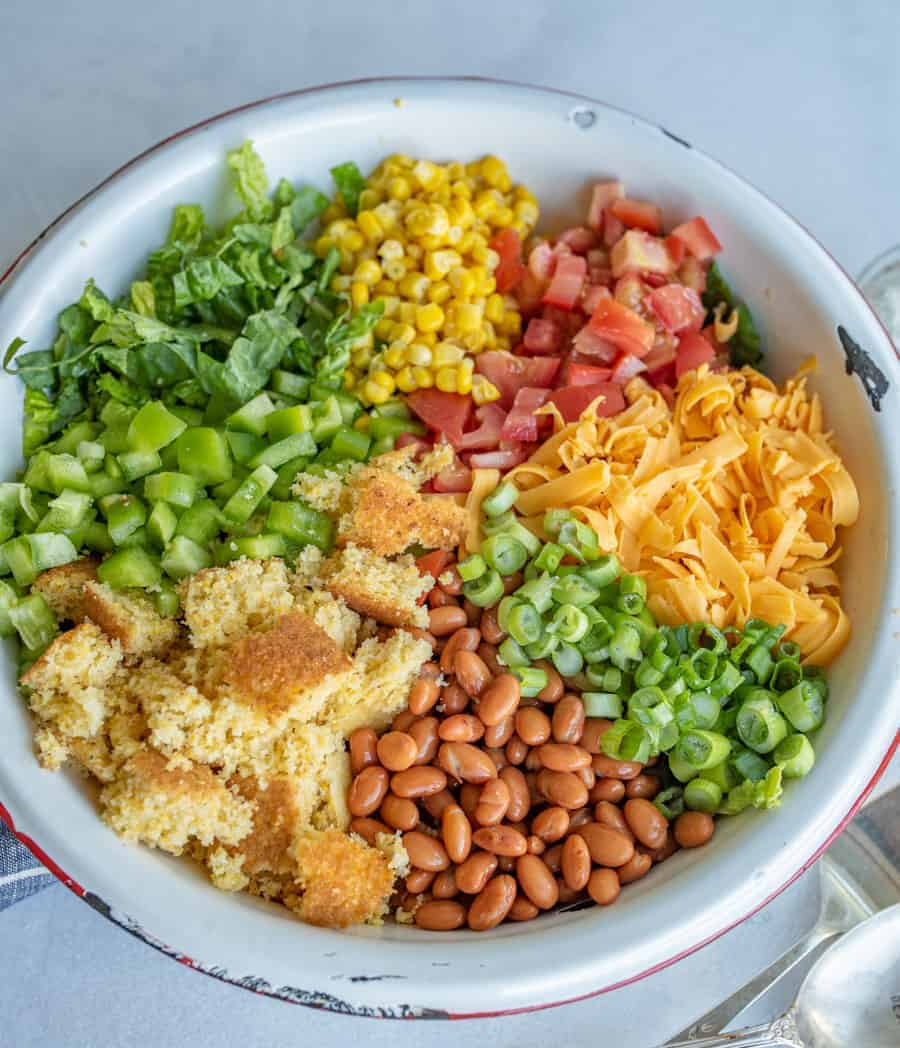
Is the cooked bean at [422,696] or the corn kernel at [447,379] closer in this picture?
the cooked bean at [422,696]

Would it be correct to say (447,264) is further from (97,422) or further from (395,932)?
(395,932)

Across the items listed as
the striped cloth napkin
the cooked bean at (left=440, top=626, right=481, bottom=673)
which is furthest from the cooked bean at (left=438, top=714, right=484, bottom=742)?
the striped cloth napkin

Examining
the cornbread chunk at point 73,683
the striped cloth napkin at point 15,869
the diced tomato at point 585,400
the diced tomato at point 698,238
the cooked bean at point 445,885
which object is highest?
the diced tomato at point 698,238

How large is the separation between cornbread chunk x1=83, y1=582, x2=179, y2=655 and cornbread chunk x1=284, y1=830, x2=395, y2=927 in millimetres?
532

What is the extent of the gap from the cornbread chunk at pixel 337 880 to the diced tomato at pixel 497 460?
3.08 ft

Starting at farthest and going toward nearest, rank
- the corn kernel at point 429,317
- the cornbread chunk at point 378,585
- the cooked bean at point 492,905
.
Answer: the corn kernel at point 429,317 → the cornbread chunk at point 378,585 → the cooked bean at point 492,905

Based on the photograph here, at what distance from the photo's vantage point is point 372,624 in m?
2.33

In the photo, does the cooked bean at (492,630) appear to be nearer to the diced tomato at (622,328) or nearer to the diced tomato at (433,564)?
the diced tomato at (433,564)

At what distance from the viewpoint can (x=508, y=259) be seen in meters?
2.80

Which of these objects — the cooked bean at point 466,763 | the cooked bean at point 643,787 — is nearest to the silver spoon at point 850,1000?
the cooked bean at point 643,787

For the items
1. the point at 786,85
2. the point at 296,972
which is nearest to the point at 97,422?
the point at 296,972

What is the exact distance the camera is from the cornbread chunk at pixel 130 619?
216cm

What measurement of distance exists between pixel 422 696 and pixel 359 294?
109 cm

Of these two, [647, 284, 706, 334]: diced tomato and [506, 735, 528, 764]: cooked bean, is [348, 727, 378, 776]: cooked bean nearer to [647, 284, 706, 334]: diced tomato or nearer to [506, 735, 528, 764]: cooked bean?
[506, 735, 528, 764]: cooked bean
